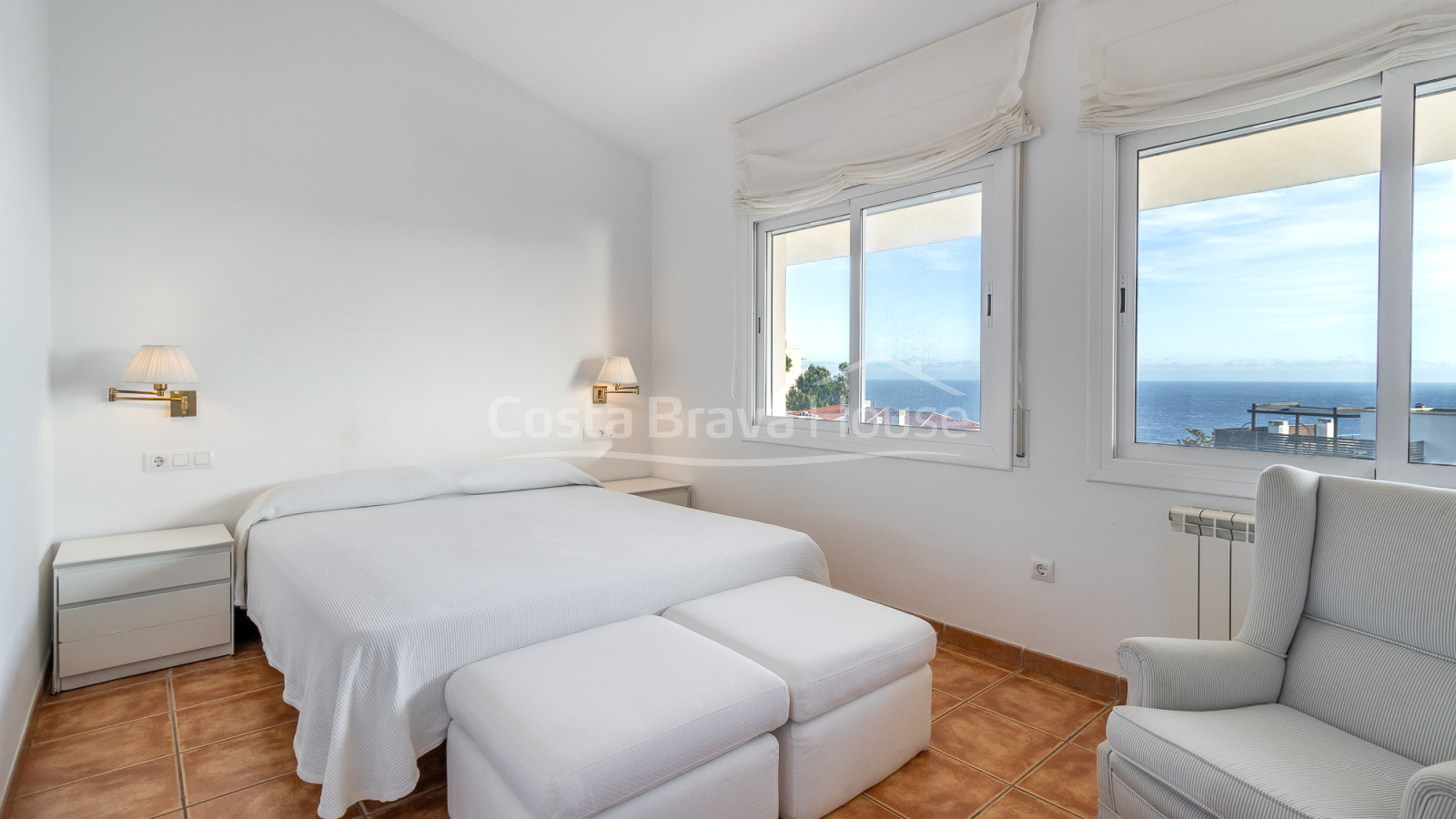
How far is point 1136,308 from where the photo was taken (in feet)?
8.02

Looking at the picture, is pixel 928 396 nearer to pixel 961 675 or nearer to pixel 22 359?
pixel 961 675

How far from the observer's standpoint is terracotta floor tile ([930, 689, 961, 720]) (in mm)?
2369

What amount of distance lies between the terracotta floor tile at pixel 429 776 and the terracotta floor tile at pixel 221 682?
86cm

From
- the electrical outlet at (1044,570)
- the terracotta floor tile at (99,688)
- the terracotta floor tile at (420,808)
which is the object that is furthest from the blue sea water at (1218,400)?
the terracotta floor tile at (99,688)

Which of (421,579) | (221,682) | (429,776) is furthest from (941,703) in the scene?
(221,682)

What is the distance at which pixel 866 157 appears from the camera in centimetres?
319

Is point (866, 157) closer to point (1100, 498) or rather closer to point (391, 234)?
point (1100, 498)

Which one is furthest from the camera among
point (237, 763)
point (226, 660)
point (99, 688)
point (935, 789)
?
point (226, 660)

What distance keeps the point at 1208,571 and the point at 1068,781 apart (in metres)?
0.78

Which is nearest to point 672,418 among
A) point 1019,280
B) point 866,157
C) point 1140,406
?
point 866,157

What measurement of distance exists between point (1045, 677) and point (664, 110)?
3.41 metres

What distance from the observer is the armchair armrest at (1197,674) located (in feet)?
5.12

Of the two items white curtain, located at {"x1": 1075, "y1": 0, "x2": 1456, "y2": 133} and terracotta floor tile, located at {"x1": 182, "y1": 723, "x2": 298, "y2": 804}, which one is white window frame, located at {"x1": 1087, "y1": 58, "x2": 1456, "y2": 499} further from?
terracotta floor tile, located at {"x1": 182, "y1": 723, "x2": 298, "y2": 804}

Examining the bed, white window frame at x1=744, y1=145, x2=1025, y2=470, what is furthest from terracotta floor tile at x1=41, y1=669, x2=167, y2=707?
white window frame at x1=744, y1=145, x2=1025, y2=470
